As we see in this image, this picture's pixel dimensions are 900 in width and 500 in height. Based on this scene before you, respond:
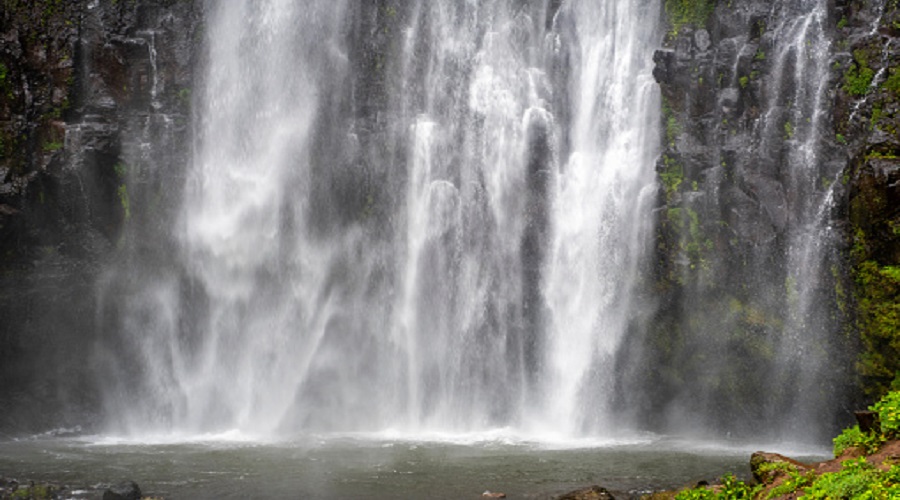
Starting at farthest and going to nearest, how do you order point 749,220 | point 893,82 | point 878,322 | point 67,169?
point 67,169 → point 749,220 → point 893,82 → point 878,322

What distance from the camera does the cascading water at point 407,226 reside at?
28812mm

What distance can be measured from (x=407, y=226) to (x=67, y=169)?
12.1 m

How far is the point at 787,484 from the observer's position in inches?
513

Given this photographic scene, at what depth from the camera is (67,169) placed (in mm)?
29422

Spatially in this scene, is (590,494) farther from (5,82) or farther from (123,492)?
(5,82)

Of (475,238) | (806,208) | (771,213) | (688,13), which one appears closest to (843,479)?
(806,208)

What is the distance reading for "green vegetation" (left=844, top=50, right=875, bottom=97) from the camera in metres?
24.1

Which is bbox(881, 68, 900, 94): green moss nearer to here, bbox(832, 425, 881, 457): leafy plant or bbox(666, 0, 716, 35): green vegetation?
bbox(666, 0, 716, 35): green vegetation

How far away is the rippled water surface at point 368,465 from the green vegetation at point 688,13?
14041mm

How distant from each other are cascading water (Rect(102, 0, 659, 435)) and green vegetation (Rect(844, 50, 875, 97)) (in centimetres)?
630

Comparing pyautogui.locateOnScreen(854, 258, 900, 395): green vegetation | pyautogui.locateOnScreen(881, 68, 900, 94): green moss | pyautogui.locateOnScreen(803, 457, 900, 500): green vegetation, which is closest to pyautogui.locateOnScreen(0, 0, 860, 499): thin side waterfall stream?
pyautogui.locateOnScreen(854, 258, 900, 395): green vegetation

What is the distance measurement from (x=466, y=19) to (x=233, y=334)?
14857 mm

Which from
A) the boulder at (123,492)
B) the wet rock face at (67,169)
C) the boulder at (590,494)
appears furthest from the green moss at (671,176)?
the boulder at (123,492)

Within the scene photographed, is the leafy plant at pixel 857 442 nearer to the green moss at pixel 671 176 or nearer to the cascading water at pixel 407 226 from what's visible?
the cascading water at pixel 407 226
